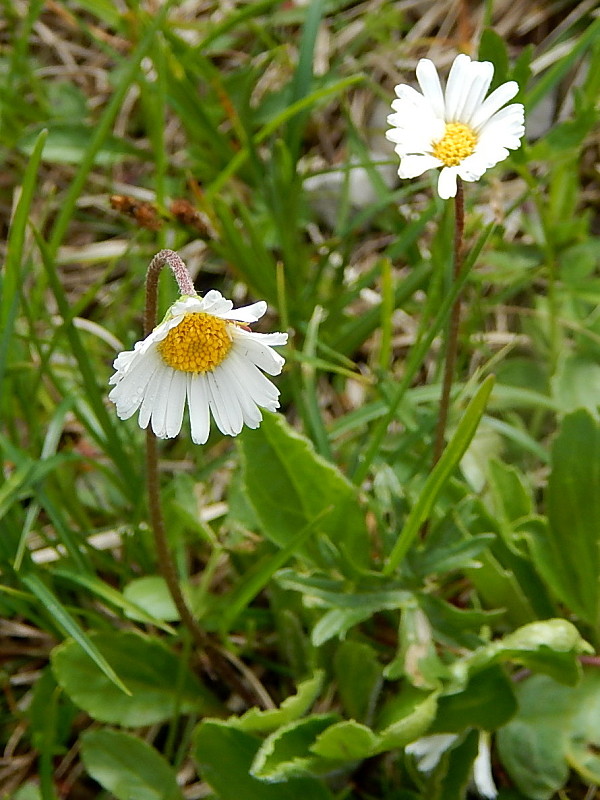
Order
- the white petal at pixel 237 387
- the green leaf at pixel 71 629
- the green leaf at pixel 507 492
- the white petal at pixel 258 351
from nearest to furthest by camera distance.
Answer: the white petal at pixel 258 351, the white petal at pixel 237 387, the green leaf at pixel 71 629, the green leaf at pixel 507 492

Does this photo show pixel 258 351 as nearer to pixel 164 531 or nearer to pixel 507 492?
pixel 164 531

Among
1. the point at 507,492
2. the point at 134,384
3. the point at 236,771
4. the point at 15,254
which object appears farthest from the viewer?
the point at 507,492

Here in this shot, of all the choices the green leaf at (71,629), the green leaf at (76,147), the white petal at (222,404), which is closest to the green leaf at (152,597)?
the green leaf at (71,629)

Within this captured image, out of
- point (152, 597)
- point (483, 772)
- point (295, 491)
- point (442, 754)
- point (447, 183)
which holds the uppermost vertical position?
point (447, 183)

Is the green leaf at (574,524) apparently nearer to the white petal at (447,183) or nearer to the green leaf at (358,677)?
the green leaf at (358,677)

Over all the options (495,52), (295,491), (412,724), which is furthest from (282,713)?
(495,52)

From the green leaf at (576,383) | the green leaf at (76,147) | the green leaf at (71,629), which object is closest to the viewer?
the green leaf at (71,629)

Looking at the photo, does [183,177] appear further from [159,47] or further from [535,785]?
[535,785]

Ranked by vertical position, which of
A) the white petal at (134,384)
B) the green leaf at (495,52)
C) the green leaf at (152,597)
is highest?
the green leaf at (495,52)
